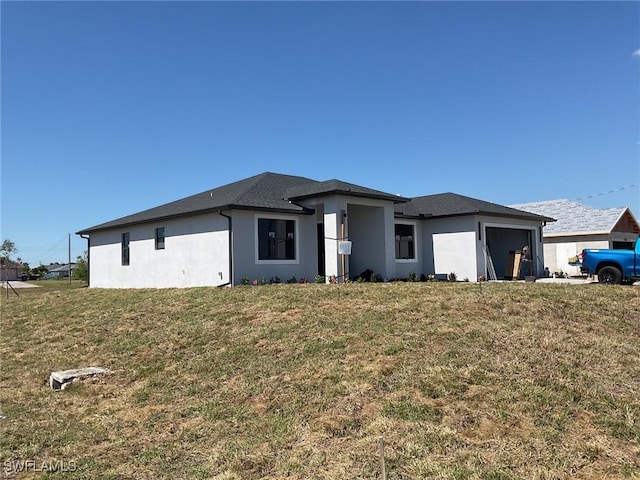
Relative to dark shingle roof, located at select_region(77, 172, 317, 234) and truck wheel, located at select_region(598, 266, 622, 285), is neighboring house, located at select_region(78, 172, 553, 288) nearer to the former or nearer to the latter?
dark shingle roof, located at select_region(77, 172, 317, 234)

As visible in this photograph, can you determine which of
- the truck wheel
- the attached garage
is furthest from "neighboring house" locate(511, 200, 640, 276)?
the truck wheel

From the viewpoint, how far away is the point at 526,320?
857 cm

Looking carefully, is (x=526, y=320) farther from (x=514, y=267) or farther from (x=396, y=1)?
(x=514, y=267)

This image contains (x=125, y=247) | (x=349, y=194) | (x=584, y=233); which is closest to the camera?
(x=349, y=194)

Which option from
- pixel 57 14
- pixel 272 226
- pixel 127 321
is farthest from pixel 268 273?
pixel 57 14

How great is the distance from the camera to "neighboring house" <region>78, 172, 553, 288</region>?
1580 centimetres

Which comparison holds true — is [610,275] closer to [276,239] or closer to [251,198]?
[276,239]

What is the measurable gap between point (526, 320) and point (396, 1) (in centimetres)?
894

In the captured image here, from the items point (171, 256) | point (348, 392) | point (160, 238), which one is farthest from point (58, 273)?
point (348, 392)

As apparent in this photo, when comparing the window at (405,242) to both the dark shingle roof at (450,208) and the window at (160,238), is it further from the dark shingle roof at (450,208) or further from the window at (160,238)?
the window at (160,238)

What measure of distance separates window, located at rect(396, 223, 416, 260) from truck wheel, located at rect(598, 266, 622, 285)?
7.15 m

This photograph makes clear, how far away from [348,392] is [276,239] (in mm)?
11087

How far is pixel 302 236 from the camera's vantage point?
17047 millimetres

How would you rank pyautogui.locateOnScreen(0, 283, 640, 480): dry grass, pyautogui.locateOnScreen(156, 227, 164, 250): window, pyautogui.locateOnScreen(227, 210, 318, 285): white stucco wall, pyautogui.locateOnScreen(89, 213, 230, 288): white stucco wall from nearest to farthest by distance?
pyautogui.locateOnScreen(0, 283, 640, 480): dry grass → pyautogui.locateOnScreen(227, 210, 318, 285): white stucco wall → pyautogui.locateOnScreen(89, 213, 230, 288): white stucco wall → pyautogui.locateOnScreen(156, 227, 164, 250): window
